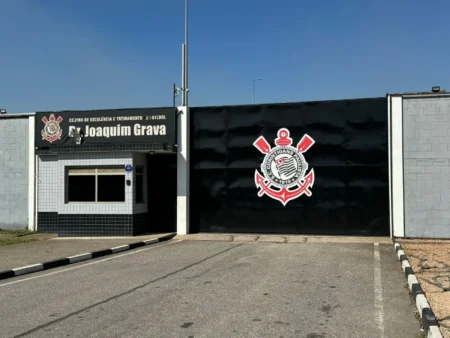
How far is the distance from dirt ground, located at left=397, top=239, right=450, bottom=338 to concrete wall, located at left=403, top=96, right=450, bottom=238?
782 millimetres

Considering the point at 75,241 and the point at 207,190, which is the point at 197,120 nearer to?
the point at 207,190

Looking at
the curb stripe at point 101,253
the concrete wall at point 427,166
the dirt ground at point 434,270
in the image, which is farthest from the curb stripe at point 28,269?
the concrete wall at point 427,166

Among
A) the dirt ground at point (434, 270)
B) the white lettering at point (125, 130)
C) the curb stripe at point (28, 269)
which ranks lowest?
the curb stripe at point (28, 269)

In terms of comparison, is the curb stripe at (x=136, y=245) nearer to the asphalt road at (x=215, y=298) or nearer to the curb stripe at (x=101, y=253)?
the curb stripe at (x=101, y=253)

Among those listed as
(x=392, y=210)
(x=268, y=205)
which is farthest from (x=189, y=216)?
(x=392, y=210)

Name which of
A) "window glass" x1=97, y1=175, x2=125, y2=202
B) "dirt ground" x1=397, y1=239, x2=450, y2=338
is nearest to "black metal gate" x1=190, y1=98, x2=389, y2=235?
"dirt ground" x1=397, y1=239, x2=450, y2=338

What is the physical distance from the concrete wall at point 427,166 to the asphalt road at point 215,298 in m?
3.72

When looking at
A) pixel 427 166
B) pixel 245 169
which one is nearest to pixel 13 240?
pixel 245 169

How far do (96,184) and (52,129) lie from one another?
8.95ft

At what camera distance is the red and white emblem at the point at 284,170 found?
52.2ft

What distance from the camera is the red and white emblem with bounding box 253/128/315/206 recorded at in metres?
15.9

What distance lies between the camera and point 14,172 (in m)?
18.1

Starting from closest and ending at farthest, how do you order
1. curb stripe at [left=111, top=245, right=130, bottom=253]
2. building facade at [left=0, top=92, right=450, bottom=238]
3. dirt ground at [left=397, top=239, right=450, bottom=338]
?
1. dirt ground at [left=397, top=239, right=450, bottom=338]
2. curb stripe at [left=111, top=245, right=130, bottom=253]
3. building facade at [left=0, top=92, right=450, bottom=238]

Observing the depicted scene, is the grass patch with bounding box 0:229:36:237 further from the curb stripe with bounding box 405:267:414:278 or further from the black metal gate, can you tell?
the curb stripe with bounding box 405:267:414:278
